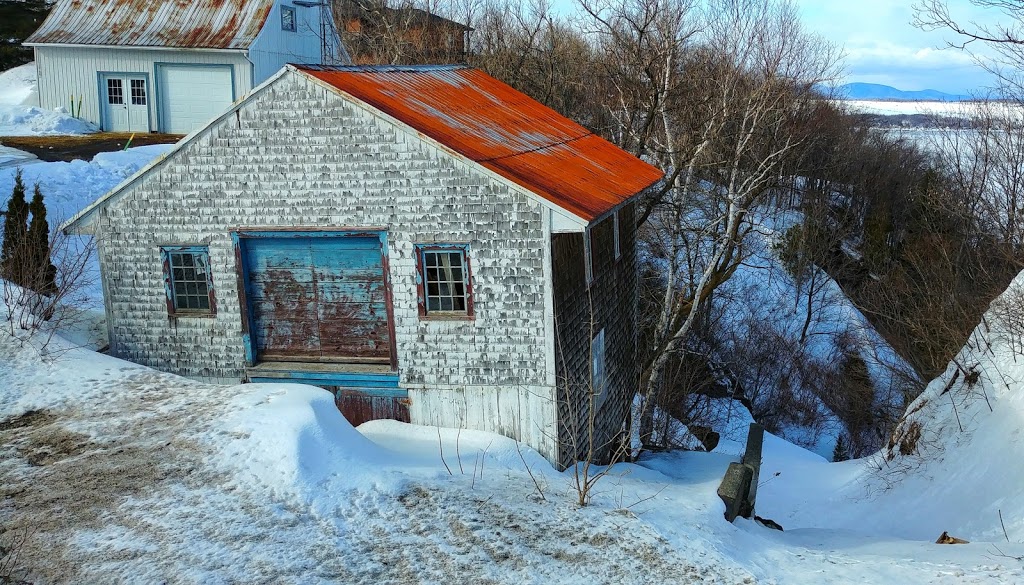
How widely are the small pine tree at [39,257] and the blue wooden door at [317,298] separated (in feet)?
11.6

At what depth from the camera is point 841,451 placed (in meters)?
27.2

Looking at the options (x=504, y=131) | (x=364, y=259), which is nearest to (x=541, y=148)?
(x=504, y=131)

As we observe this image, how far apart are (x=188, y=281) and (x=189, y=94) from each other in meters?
19.3

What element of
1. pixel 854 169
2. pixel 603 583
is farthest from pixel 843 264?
pixel 603 583

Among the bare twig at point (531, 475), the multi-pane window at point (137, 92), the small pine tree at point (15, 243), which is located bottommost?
the bare twig at point (531, 475)

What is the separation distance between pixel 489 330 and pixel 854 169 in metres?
40.2

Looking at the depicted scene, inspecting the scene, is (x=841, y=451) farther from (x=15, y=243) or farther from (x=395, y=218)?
(x=15, y=243)

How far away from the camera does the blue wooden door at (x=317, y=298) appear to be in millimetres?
11469

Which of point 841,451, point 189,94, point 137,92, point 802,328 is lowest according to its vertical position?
point 841,451

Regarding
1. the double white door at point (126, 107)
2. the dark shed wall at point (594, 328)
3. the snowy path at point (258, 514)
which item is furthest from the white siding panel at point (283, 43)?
the snowy path at point (258, 514)

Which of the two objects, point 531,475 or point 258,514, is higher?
point 258,514

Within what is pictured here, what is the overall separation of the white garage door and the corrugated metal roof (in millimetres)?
924

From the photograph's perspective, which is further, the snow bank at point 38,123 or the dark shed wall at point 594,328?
the snow bank at point 38,123

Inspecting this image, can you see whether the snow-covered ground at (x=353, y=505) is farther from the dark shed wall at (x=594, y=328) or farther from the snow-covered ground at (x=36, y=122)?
the snow-covered ground at (x=36, y=122)
